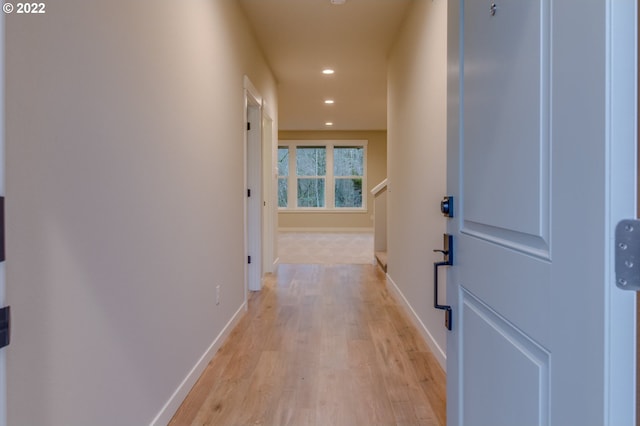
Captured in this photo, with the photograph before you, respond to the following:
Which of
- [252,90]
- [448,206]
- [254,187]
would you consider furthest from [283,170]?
[448,206]

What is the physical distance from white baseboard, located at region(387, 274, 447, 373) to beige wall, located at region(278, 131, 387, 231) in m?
6.03

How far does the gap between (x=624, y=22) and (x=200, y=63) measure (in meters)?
2.16

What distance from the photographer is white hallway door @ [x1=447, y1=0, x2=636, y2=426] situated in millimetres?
512

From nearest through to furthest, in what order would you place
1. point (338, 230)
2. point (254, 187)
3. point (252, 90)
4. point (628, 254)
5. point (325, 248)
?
point (628, 254)
point (252, 90)
point (254, 187)
point (325, 248)
point (338, 230)

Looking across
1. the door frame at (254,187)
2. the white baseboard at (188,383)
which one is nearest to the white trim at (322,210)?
the door frame at (254,187)

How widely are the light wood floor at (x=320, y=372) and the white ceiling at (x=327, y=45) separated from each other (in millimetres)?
2589

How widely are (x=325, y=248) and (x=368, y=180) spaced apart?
331cm

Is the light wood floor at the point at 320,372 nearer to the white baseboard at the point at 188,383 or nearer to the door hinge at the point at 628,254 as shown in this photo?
the white baseboard at the point at 188,383

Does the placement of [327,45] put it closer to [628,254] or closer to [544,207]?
[544,207]

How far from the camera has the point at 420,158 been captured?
291 centimetres

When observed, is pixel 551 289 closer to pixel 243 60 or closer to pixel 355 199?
pixel 243 60

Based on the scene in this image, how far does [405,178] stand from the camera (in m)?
3.48

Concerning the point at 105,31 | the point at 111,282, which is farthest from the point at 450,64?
the point at 111,282

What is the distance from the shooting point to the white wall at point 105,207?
0.96m
